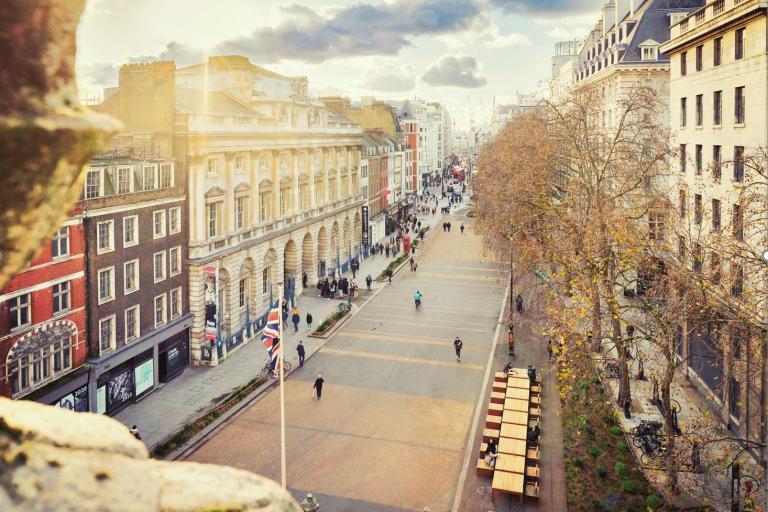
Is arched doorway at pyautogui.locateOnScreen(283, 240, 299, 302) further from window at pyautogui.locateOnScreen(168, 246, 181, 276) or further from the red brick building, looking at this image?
the red brick building

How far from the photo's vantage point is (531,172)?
38.7 meters

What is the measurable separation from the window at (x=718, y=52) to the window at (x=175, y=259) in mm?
27491

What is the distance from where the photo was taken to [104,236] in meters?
28.8

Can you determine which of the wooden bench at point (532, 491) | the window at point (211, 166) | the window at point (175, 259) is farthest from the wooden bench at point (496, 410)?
the window at point (211, 166)

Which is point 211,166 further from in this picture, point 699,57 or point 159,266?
point 699,57

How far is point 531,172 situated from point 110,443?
1483 inches

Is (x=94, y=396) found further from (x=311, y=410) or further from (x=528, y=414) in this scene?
(x=528, y=414)

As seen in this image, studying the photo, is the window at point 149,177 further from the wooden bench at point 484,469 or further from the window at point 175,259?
the wooden bench at point 484,469

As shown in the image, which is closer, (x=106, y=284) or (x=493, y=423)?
(x=493, y=423)

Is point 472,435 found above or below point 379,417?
below

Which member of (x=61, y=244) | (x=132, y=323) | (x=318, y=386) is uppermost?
(x=61, y=244)

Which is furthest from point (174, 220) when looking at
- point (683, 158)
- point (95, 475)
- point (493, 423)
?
point (95, 475)

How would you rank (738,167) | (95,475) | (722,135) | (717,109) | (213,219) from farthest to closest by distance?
(213,219), (717,109), (722,135), (738,167), (95,475)

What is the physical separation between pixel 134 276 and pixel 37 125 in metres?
30.9
